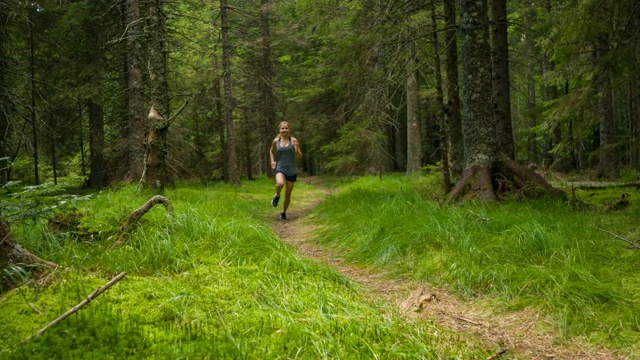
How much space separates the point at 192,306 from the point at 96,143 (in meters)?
14.6

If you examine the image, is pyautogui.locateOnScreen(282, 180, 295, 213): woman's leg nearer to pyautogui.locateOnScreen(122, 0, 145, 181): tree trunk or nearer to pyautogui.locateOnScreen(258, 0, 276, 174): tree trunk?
pyautogui.locateOnScreen(122, 0, 145, 181): tree trunk

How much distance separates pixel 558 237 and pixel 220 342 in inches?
136

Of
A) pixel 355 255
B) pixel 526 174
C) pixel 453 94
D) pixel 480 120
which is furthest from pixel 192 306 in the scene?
pixel 453 94

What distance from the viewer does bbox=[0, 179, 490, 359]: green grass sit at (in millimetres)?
1949

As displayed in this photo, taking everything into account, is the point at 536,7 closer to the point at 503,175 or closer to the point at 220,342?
the point at 503,175

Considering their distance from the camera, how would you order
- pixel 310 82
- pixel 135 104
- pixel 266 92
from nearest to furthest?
pixel 135 104
pixel 266 92
pixel 310 82

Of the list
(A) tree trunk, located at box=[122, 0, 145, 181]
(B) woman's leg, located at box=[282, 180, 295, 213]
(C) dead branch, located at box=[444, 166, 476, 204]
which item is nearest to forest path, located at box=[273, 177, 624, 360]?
(C) dead branch, located at box=[444, 166, 476, 204]

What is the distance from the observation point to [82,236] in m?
3.79

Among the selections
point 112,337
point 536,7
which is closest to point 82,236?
point 112,337

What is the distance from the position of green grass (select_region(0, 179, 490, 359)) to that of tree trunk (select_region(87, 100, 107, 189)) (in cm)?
1238

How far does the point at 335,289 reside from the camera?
328 cm

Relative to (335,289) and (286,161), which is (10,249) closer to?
(335,289)

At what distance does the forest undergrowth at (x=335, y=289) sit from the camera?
2105mm

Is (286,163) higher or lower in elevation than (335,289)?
higher
